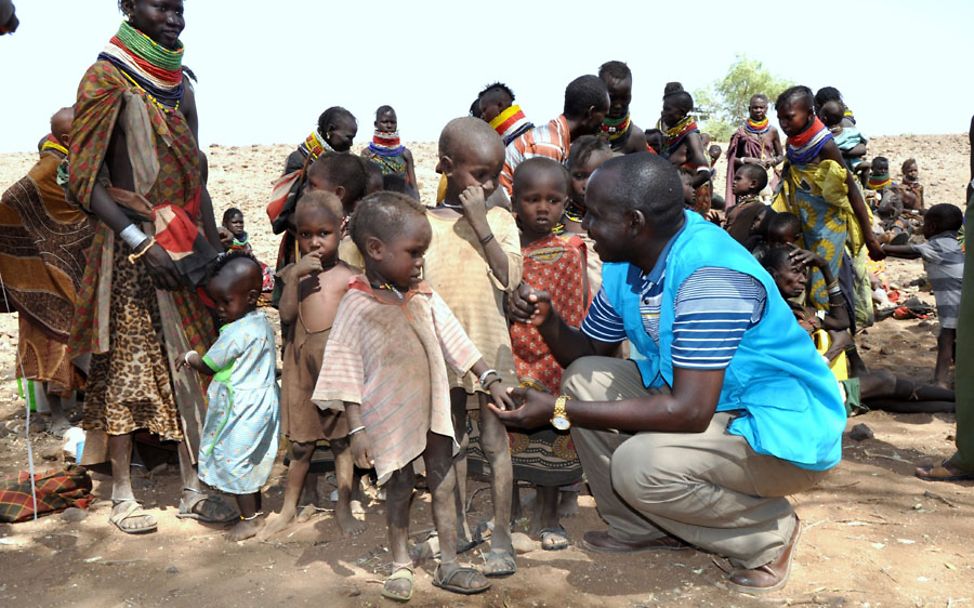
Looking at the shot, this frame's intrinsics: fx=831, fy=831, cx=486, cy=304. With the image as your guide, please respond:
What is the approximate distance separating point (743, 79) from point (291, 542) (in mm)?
39142

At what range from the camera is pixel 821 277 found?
553 centimetres

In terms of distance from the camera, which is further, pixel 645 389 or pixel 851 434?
pixel 851 434

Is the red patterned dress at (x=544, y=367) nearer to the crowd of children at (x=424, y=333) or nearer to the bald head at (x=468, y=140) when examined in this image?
the crowd of children at (x=424, y=333)

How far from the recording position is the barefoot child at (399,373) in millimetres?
2994

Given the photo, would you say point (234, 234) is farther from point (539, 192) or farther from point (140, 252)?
point (539, 192)

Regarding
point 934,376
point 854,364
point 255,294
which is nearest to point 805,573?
point 255,294

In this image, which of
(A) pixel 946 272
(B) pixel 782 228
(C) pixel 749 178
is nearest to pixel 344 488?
(B) pixel 782 228

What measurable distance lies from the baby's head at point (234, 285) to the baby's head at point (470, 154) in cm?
108

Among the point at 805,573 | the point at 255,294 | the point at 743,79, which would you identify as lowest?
the point at 805,573

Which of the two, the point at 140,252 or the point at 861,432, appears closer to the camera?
the point at 140,252

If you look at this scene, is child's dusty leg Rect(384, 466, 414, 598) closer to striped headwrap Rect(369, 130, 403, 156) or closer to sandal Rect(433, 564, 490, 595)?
sandal Rect(433, 564, 490, 595)

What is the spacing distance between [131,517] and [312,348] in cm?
115

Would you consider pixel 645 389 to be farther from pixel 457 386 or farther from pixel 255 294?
pixel 255 294

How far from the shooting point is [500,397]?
10.2 feet
